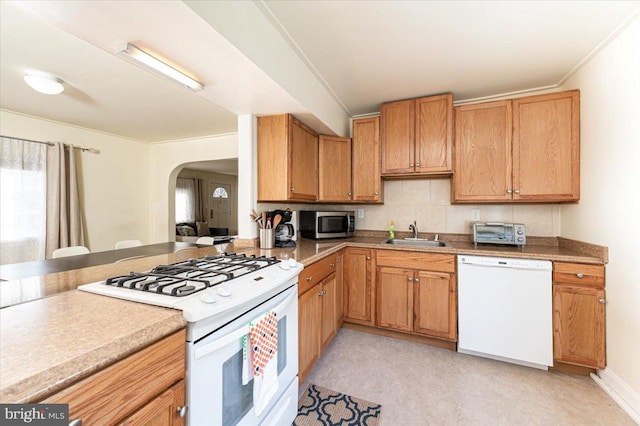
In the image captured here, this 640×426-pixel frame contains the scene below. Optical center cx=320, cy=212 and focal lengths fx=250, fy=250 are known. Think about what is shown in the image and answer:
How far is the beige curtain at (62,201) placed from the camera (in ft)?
10.6

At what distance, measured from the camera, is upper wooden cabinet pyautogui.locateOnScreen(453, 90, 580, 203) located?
2.13 m

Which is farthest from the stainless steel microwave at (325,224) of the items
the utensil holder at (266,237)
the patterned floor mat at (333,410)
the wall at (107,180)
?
the wall at (107,180)

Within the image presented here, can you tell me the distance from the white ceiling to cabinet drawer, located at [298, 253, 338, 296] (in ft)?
4.12

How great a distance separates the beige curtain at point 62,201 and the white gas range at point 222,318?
322 centimetres

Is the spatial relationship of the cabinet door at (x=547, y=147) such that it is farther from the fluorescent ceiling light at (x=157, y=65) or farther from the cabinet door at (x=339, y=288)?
the fluorescent ceiling light at (x=157, y=65)

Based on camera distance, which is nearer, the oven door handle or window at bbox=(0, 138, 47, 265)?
the oven door handle

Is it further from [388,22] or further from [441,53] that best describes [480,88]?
[388,22]

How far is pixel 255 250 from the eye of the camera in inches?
79.7

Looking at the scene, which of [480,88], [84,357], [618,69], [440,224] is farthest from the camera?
[440,224]

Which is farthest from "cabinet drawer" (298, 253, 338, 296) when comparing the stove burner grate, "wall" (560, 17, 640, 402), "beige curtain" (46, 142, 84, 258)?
"beige curtain" (46, 142, 84, 258)

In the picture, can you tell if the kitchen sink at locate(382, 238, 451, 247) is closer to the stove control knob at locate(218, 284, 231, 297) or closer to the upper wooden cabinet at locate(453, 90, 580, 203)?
the upper wooden cabinet at locate(453, 90, 580, 203)

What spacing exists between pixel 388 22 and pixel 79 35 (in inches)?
64.5

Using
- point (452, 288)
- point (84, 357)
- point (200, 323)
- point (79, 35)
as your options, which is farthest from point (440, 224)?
point (79, 35)

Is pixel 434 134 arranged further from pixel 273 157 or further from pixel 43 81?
pixel 43 81
